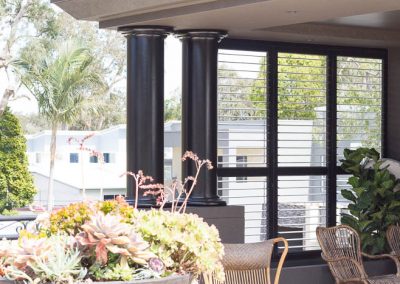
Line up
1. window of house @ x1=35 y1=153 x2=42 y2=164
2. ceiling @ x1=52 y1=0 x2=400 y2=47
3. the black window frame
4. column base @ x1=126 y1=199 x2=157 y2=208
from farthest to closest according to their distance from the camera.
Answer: window of house @ x1=35 y1=153 x2=42 y2=164
the black window frame
column base @ x1=126 y1=199 x2=157 y2=208
ceiling @ x1=52 y1=0 x2=400 y2=47

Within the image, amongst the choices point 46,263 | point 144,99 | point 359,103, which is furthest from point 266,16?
point 46,263

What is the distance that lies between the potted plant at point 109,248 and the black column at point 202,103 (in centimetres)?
539

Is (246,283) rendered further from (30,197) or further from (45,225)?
(30,197)

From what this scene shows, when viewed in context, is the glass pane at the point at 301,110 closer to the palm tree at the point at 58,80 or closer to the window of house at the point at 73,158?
the palm tree at the point at 58,80

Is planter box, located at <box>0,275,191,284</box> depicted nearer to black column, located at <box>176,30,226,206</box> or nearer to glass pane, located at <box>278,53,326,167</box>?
black column, located at <box>176,30,226,206</box>

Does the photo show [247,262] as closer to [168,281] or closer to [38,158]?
[168,281]

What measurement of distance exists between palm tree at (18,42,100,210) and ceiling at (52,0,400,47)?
17.3 metres

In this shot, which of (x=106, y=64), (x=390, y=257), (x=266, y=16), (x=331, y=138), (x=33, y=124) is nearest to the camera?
(x=266, y=16)

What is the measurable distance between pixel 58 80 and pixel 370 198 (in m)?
18.0

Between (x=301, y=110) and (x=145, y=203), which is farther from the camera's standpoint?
(x=301, y=110)

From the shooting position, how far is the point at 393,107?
1004 cm

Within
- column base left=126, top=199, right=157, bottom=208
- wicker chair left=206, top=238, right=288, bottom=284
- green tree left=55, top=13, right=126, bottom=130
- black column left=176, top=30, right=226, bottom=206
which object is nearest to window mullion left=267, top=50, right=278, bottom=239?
black column left=176, top=30, right=226, bottom=206

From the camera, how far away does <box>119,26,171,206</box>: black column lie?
8.02 m

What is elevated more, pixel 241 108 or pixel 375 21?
pixel 375 21
